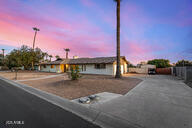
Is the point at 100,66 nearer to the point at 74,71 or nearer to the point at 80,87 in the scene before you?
the point at 74,71

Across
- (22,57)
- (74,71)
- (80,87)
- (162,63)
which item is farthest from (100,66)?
(162,63)

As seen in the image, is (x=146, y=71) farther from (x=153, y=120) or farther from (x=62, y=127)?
(x=62, y=127)

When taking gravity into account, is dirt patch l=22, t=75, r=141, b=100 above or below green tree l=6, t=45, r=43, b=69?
below

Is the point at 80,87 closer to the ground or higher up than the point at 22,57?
closer to the ground

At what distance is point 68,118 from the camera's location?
9.62 feet

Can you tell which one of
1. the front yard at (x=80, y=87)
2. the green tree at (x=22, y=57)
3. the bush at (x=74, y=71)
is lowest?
the front yard at (x=80, y=87)

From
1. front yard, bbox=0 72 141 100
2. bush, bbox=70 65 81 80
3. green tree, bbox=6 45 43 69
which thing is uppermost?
green tree, bbox=6 45 43 69

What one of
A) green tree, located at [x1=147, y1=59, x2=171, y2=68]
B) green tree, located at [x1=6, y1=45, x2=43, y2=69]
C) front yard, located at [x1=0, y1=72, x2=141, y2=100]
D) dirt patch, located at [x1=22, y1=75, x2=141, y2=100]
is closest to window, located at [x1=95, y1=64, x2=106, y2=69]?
front yard, located at [x1=0, y1=72, x2=141, y2=100]

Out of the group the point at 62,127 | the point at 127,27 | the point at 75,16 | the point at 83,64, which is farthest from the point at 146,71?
the point at 62,127

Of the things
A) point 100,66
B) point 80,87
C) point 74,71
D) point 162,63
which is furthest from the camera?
point 162,63

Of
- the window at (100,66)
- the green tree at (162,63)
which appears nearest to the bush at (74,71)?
the window at (100,66)

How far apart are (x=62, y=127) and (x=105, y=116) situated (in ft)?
4.93

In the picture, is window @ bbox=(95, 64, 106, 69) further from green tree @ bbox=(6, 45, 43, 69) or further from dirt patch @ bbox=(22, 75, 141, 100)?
green tree @ bbox=(6, 45, 43, 69)

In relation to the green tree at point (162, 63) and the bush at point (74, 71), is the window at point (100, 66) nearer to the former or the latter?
the bush at point (74, 71)
